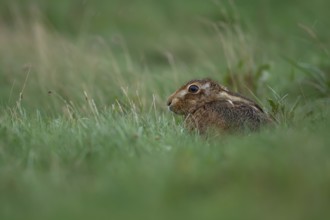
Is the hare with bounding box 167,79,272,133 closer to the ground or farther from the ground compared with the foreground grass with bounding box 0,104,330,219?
closer to the ground

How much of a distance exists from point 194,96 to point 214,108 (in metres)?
0.42

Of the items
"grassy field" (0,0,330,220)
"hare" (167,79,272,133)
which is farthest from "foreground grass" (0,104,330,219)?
"hare" (167,79,272,133)

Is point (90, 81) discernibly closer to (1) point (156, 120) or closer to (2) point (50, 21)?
(1) point (156, 120)

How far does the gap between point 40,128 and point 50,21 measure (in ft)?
37.3

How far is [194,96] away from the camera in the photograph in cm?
722

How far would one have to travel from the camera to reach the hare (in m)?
6.59

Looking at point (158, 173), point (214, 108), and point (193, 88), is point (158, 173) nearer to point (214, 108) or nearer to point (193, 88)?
point (214, 108)

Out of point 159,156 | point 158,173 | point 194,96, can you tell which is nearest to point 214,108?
point 194,96

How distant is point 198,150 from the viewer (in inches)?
222

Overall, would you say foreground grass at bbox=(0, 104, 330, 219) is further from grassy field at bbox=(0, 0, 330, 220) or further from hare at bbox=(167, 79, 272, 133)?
hare at bbox=(167, 79, 272, 133)

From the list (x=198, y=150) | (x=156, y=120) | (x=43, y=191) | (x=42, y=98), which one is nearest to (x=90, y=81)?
(x=42, y=98)

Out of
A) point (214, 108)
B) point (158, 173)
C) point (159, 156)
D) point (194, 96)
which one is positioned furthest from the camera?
point (194, 96)

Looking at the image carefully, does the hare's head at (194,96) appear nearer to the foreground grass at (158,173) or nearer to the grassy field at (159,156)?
the grassy field at (159,156)

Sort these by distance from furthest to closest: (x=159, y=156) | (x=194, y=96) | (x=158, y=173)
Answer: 1. (x=194, y=96)
2. (x=159, y=156)
3. (x=158, y=173)
